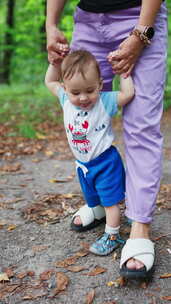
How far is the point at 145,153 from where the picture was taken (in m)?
2.29

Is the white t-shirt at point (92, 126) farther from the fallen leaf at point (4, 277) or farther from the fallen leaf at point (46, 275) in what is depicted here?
the fallen leaf at point (4, 277)

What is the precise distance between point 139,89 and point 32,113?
5.64 m

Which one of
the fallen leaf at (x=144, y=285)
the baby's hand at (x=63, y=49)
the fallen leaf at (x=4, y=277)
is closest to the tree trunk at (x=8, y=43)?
the baby's hand at (x=63, y=49)

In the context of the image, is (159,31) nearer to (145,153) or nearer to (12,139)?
(145,153)

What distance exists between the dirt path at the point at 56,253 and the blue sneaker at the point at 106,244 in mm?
40

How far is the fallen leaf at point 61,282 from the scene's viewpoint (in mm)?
2174

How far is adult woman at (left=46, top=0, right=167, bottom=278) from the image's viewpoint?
2.19 meters

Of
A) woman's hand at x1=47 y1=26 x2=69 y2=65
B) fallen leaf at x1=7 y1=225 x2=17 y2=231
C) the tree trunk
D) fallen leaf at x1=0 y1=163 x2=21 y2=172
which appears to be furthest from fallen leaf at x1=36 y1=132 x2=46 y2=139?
the tree trunk

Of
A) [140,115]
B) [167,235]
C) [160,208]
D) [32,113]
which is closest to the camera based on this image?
[140,115]

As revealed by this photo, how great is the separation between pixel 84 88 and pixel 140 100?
1.08 feet

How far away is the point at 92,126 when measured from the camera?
2.41m

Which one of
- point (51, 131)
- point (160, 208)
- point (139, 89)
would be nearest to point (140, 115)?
point (139, 89)

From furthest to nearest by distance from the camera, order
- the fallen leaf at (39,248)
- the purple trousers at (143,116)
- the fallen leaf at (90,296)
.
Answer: the fallen leaf at (39,248), the purple trousers at (143,116), the fallen leaf at (90,296)

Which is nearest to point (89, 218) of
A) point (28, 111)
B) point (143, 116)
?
point (143, 116)
